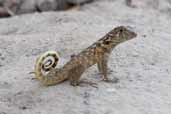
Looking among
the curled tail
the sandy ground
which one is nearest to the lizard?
the curled tail

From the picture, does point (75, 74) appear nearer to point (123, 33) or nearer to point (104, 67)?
point (104, 67)

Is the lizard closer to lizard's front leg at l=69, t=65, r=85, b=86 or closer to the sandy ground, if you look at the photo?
lizard's front leg at l=69, t=65, r=85, b=86

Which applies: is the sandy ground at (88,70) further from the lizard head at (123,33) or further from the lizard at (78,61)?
the lizard head at (123,33)

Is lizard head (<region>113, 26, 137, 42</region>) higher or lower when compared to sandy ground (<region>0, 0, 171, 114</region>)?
higher

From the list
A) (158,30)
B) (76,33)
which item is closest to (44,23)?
(76,33)

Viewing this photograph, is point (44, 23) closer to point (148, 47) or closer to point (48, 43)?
point (48, 43)

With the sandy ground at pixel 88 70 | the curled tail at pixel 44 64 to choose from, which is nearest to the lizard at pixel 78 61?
the curled tail at pixel 44 64
